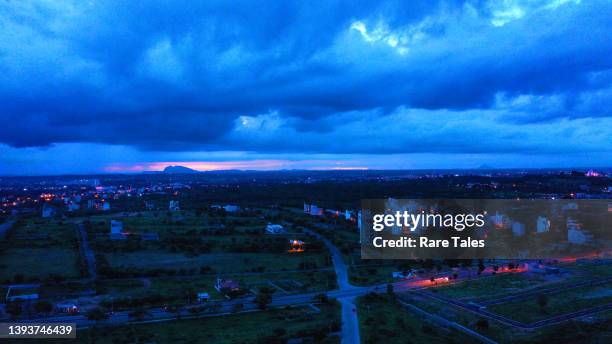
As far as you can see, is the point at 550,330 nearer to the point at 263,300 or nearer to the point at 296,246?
the point at 263,300

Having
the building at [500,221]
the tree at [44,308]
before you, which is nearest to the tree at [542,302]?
the building at [500,221]

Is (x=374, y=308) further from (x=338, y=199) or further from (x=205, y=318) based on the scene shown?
(x=338, y=199)

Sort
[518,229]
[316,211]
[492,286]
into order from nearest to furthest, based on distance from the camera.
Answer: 1. [492,286]
2. [518,229]
3. [316,211]

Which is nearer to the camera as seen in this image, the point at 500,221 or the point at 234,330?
the point at 234,330

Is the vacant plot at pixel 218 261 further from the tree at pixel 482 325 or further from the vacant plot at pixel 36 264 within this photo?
the tree at pixel 482 325

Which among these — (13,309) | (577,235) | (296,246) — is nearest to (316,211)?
(296,246)

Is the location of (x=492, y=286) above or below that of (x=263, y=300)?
below

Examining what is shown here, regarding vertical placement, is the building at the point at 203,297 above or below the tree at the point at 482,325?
above

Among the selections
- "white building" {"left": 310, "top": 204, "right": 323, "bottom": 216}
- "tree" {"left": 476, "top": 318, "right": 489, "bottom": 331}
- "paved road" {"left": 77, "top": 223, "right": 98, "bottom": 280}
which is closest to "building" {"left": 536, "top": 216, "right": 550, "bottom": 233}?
"white building" {"left": 310, "top": 204, "right": 323, "bottom": 216}
